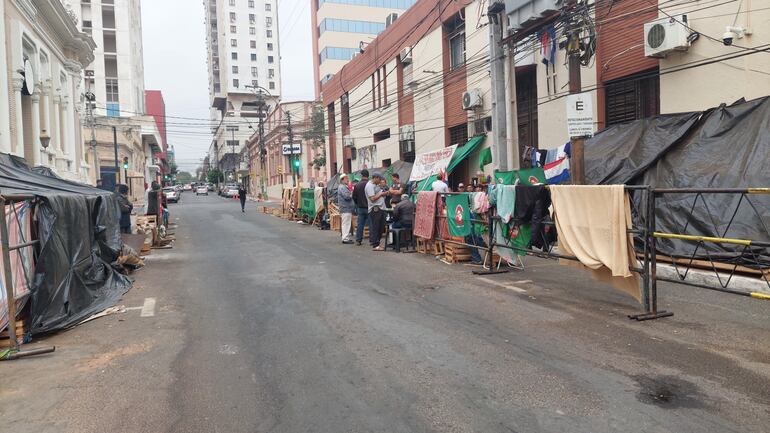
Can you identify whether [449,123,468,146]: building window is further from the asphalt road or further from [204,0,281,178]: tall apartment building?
[204,0,281,178]: tall apartment building

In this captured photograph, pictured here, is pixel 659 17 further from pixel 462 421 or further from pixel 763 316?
pixel 462 421

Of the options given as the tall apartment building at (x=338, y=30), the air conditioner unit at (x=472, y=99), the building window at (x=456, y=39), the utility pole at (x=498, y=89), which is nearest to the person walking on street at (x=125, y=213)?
the utility pole at (x=498, y=89)

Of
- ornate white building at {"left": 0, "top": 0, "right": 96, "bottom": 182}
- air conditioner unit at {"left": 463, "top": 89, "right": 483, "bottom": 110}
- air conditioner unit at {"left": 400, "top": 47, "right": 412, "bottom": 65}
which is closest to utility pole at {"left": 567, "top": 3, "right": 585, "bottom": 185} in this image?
air conditioner unit at {"left": 463, "top": 89, "right": 483, "bottom": 110}

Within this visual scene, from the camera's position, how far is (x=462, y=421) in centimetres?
361

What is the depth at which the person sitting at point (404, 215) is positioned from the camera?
12602 millimetres

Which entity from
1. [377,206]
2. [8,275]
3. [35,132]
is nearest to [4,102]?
Answer: [35,132]

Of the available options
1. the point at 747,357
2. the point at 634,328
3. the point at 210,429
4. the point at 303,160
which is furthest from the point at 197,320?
the point at 303,160

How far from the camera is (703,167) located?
8844 mm

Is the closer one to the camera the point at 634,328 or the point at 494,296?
the point at 634,328

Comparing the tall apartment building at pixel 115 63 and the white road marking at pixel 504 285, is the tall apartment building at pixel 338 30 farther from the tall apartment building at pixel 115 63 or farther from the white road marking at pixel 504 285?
the white road marking at pixel 504 285

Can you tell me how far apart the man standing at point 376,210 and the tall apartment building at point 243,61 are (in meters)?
93.0

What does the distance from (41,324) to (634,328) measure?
6872 mm

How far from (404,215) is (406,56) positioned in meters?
12.3

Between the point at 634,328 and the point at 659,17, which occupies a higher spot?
the point at 659,17
